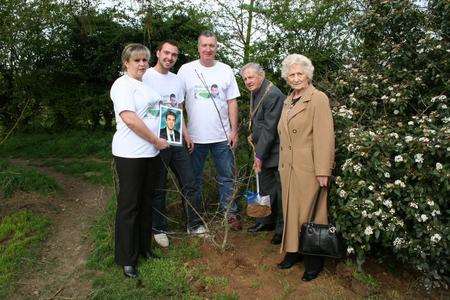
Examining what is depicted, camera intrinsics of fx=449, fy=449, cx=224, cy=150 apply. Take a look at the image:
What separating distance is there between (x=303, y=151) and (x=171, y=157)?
139cm

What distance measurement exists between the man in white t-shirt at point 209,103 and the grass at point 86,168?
287 cm

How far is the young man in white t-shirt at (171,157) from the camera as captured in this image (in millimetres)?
4264

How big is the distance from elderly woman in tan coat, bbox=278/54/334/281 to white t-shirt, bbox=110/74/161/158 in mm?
1168

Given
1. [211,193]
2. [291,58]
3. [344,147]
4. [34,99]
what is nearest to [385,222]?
[344,147]

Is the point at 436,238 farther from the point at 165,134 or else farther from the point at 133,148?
the point at 133,148

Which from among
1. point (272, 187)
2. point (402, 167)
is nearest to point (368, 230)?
point (402, 167)

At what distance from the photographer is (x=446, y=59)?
4297 millimetres

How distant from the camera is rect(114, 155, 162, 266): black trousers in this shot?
12.5 ft

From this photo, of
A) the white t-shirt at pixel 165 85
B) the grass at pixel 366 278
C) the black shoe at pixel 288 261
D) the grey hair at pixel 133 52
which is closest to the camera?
the grey hair at pixel 133 52

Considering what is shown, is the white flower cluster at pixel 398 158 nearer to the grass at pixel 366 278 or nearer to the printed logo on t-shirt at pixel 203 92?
the grass at pixel 366 278

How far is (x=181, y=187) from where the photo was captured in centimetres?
470

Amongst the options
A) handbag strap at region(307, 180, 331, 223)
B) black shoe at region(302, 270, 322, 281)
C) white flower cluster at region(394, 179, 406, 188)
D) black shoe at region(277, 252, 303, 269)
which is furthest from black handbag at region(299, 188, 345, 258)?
white flower cluster at region(394, 179, 406, 188)

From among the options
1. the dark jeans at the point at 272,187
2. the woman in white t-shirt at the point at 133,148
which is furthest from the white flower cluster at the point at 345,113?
the woman in white t-shirt at the point at 133,148

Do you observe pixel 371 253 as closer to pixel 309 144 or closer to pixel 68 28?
pixel 309 144
